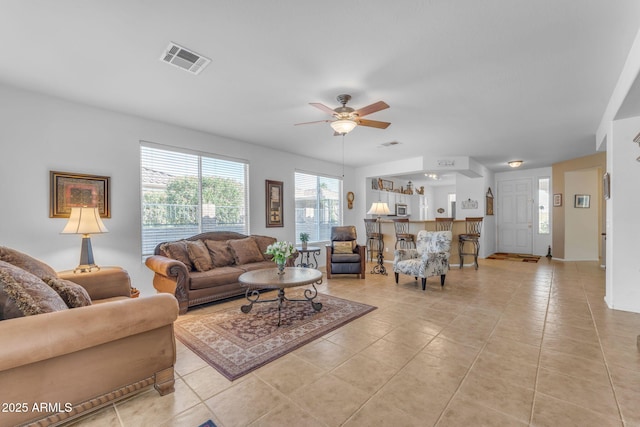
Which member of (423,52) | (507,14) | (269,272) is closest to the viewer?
(507,14)

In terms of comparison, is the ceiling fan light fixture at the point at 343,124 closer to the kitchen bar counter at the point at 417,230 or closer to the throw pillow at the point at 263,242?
the throw pillow at the point at 263,242

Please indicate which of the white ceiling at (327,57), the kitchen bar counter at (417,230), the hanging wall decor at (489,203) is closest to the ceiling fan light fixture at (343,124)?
the white ceiling at (327,57)

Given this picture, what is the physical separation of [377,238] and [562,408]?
5451 millimetres

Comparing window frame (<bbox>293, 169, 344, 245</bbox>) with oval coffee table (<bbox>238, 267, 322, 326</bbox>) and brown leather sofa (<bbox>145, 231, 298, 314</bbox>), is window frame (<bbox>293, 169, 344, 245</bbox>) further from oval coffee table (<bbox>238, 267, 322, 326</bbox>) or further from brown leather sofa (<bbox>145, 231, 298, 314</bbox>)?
oval coffee table (<bbox>238, 267, 322, 326</bbox>)

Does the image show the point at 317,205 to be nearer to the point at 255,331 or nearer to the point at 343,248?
the point at 343,248

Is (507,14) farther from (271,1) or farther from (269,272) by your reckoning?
(269,272)

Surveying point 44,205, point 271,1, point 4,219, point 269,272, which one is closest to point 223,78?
point 271,1

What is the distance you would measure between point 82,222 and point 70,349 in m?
2.00

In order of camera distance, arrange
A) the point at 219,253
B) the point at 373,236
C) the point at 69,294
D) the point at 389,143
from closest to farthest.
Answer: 1. the point at 69,294
2. the point at 219,253
3. the point at 389,143
4. the point at 373,236

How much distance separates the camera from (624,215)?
3406 mm

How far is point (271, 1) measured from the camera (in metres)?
1.83

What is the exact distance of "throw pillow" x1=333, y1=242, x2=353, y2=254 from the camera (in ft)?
18.2

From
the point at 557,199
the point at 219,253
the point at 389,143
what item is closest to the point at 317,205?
the point at 389,143

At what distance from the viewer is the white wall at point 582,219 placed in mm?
7078
